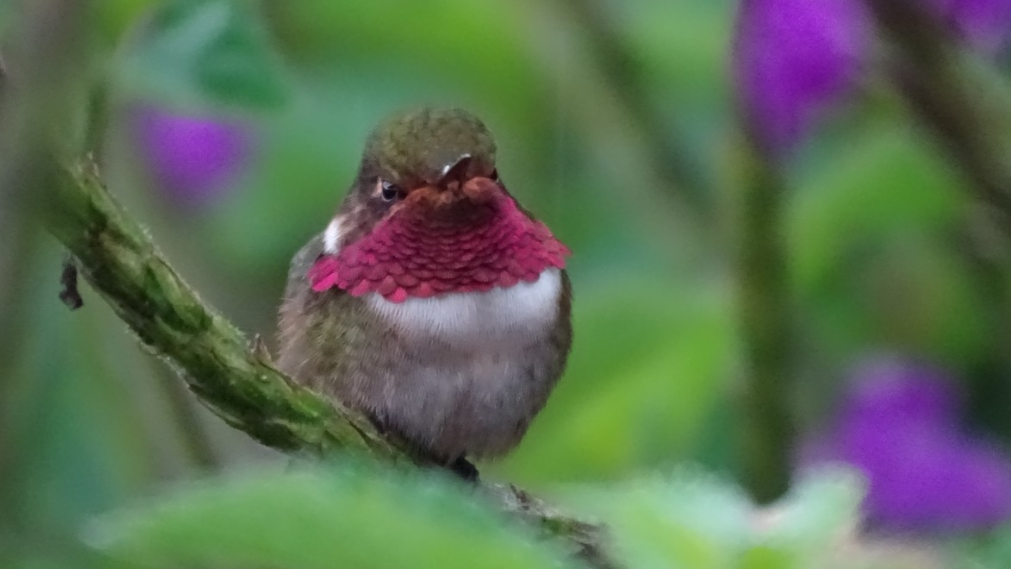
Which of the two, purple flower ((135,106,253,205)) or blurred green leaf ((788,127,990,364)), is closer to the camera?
blurred green leaf ((788,127,990,364))

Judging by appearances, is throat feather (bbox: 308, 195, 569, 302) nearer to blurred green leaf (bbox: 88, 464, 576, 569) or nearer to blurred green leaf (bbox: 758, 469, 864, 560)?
blurred green leaf (bbox: 758, 469, 864, 560)

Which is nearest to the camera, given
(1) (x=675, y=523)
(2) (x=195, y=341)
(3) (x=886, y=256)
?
(1) (x=675, y=523)

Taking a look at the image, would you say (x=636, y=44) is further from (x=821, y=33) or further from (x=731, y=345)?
(x=731, y=345)

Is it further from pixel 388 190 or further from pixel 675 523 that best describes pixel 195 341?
pixel 388 190

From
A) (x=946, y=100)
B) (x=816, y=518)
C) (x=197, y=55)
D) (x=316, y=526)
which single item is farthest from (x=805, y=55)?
(x=316, y=526)

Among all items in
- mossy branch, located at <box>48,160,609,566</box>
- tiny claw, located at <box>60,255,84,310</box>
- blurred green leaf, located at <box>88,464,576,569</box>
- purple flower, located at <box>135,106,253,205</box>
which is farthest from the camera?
purple flower, located at <box>135,106,253,205</box>

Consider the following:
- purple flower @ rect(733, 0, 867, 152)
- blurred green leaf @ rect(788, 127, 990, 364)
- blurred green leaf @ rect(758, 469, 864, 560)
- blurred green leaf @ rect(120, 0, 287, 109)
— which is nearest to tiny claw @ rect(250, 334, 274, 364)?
blurred green leaf @ rect(120, 0, 287, 109)

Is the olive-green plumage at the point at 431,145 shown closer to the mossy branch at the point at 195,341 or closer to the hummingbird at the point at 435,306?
the hummingbird at the point at 435,306

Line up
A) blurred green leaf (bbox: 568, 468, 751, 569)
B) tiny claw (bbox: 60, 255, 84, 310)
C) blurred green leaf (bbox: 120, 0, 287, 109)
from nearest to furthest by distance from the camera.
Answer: blurred green leaf (bbox: 568, 468, 751, 569) → tiny claw (bbox: 60, 255, 84, 310) → blurred green leaf (bbox: 120, 0, 287, 109)
